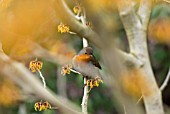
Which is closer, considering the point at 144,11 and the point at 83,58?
the point at 83,58

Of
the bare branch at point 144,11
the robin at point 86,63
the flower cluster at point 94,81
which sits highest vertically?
the bare branch at point 144,11

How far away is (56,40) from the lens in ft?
9.25

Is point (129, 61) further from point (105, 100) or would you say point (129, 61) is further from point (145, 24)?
point (105, 100)

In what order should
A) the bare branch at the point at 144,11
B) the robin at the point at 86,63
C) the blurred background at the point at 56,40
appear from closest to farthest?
the blurred background at the point at 56,40 → the robin at the point at 86,63 → the bare branch at the point at 144,11

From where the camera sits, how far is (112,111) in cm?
494

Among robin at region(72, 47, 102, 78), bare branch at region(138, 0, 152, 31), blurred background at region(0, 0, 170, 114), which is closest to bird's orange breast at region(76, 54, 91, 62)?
robin at region(72, 47, 102, 78)

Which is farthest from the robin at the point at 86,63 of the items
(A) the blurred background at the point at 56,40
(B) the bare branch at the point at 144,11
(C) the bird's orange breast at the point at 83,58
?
(B) the bare branch at the point at 144,11

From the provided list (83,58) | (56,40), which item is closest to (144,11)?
(83,58)

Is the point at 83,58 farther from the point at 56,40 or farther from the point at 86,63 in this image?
the point at 56,40

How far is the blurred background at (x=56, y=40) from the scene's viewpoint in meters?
1.01

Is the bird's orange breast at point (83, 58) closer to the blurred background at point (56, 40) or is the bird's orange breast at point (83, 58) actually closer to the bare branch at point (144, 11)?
the blurred background at point (56, 40)

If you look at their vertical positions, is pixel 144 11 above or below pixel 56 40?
below

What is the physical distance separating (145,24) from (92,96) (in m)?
2.91

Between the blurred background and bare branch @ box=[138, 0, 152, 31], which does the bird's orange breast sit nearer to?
the blurred background
